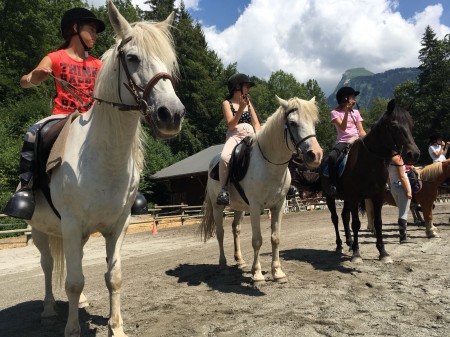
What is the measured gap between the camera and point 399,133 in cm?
618

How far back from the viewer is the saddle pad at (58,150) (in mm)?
3307

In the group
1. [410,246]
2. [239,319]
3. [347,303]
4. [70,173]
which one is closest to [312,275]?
[347,303]

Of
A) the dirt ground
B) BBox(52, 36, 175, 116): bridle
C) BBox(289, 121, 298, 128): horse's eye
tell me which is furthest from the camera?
BBox(289, 121, 298, 128): horse's eye

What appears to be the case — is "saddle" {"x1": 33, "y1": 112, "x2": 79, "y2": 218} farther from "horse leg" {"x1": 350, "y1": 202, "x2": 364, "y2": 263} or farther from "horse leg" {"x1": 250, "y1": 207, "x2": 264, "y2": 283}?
"horse leg" {"x1": 350, "y1": 202, "x2": 364, "y2": 263}

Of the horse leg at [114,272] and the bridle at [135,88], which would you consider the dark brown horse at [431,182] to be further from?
the bridle at [135,88]

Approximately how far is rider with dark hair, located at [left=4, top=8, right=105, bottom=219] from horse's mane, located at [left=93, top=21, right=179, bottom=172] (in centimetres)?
62

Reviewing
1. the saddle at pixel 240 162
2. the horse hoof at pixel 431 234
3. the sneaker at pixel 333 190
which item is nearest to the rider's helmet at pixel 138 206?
the saddle at pixel 240 162

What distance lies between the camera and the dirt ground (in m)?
3.76

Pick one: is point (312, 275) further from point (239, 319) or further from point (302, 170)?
point (302, 170)

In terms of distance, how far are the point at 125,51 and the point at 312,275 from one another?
4470mm

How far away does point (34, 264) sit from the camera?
1017 cm

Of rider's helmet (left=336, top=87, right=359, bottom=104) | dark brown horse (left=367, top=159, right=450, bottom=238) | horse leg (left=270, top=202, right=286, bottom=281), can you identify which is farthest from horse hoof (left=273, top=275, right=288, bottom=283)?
dark brown horse (left=367, top=159, right=450, bottom=238)

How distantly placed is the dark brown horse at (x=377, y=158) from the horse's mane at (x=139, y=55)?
14.6 feet

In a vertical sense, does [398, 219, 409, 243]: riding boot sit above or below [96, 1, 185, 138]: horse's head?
below
